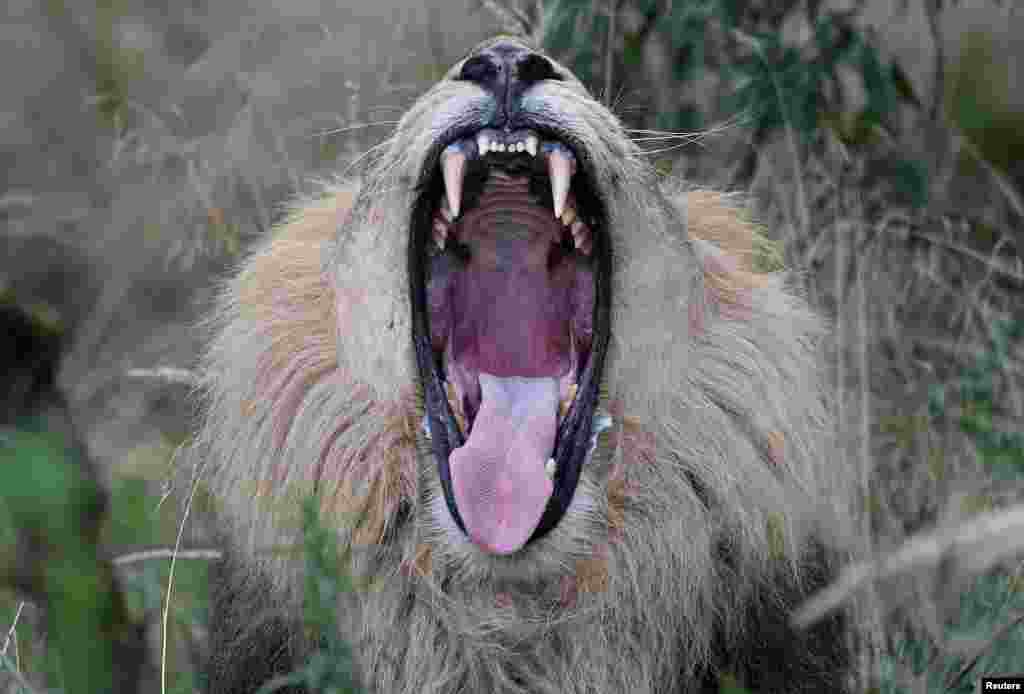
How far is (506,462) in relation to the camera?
2963mm

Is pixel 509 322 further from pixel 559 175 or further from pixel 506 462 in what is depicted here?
Answer: pixel 559 175

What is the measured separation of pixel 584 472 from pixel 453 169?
0.69 metres

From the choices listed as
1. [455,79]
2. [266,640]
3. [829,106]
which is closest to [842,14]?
[829,106]

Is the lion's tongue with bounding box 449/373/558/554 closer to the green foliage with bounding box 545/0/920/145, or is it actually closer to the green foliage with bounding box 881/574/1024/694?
the green foliage with bounding box 881/574/1024/694

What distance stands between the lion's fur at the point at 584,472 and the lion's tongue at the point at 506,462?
5 cm

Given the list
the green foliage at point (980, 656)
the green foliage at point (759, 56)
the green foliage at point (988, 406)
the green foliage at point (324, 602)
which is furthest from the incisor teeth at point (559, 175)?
the green foliage at point (988, 406)

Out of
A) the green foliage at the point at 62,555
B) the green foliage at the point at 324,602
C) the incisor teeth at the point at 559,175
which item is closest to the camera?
the green foliage at the point at 324,602

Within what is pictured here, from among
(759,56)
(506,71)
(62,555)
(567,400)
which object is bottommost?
(62,555)

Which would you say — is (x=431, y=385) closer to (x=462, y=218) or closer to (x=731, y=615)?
(x=462, y=218)

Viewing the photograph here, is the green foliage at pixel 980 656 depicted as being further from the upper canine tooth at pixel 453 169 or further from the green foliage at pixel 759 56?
the green foliage at pixel 759 56

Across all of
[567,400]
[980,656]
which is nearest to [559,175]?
[567,400]

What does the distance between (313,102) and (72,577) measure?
2.63m

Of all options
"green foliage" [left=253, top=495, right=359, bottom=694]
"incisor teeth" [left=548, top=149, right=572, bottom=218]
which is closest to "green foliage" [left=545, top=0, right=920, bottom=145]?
"incisor teeth" [left=548, top=149, right=572, bottom=218]

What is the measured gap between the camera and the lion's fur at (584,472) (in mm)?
2867
